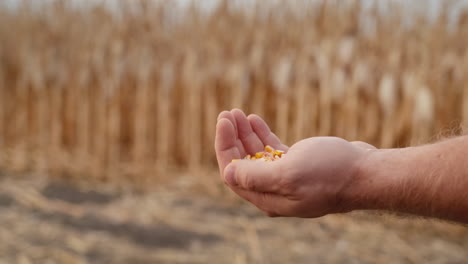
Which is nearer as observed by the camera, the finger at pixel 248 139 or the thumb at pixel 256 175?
the thumb at pixel 256 175

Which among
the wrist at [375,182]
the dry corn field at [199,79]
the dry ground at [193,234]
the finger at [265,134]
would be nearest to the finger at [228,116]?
the finger at [265,134]

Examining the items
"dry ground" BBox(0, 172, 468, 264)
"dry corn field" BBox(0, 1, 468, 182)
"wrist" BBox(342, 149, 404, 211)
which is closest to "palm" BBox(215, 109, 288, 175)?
"wrist" BBox(342, 149, 404, 211)

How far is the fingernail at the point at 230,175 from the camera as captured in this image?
1.27 m

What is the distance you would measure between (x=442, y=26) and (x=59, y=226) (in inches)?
90.4

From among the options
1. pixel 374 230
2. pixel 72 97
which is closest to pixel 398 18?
pixel 374 230

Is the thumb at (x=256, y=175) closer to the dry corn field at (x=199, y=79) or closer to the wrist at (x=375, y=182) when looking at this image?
the wrist at (x=375, y=182)

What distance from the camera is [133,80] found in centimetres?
414

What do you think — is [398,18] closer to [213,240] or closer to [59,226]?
[213,240]

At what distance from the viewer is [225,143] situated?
4.63ft

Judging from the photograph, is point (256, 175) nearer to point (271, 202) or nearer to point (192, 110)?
point (271, 202)

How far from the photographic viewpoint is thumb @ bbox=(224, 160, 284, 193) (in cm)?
119

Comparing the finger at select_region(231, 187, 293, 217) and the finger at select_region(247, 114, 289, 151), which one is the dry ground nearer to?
the finger at select_region(247, 114, 289, 151)

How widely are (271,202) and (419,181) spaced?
33 centimetres

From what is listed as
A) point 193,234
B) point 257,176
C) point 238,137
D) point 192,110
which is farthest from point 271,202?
point 192,110
